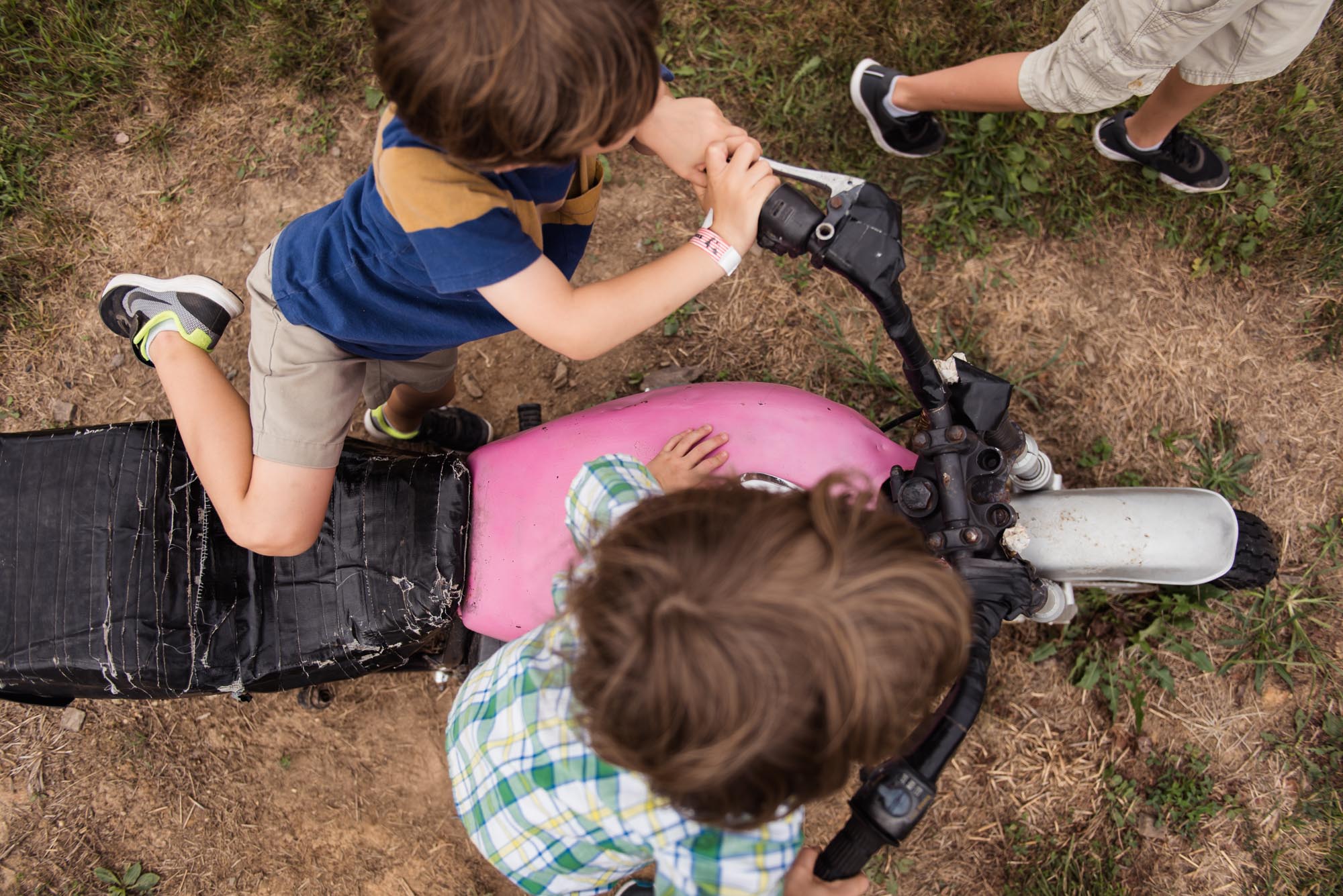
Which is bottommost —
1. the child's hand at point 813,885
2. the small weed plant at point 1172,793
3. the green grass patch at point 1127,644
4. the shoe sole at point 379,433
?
the small weed plant at point 1172,793

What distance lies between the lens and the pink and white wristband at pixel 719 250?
1400 mm

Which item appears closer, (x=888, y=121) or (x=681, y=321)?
(x=888, y=121)

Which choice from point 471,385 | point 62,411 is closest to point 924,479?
point 471,385

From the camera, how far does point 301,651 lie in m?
1.75

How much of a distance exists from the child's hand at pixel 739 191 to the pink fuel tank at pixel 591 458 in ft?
1.38

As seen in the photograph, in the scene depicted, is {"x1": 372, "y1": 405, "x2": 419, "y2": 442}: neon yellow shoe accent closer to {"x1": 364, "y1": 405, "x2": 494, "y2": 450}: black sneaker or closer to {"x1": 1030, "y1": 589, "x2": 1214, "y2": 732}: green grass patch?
{"x1": 364, "y1": 405, "x2": 494, "y2": 450}: black sneaker

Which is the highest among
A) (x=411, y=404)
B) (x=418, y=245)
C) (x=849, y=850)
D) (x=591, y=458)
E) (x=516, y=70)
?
(x=516, y=70)

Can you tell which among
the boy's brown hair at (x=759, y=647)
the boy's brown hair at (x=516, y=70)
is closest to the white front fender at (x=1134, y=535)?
the boy's brown hair at (x=759, y=647)

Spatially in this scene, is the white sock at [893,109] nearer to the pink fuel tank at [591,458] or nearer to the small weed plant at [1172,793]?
the pink fuel tank at [591,458]

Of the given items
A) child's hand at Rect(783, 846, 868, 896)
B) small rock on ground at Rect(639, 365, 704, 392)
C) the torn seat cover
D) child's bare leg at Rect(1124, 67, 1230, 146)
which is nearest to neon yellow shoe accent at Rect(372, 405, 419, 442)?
the torn seat cover

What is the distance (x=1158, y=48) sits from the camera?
184 cm

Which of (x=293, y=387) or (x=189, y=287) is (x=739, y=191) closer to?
(x=293, y=387)

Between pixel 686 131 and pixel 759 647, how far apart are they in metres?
1.04

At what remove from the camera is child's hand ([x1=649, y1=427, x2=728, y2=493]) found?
5.33 feet
